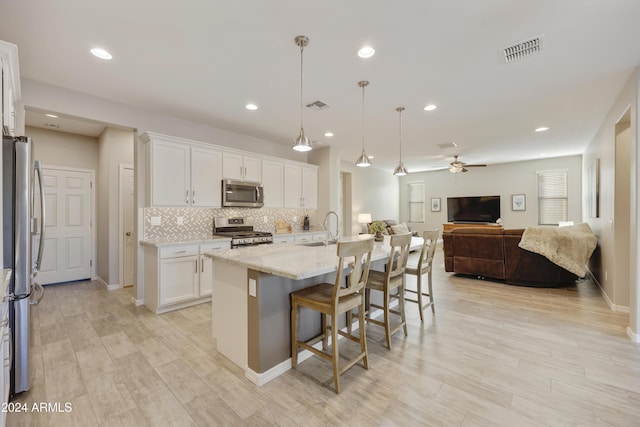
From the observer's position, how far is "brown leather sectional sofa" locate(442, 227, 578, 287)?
14.9 feet

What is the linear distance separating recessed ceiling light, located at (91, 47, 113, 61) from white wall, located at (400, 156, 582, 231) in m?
9.50

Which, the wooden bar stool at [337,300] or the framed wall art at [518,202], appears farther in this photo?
the framed wall art at [518,202]

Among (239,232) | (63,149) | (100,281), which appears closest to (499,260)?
(239,232)

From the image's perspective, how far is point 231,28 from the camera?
2193mm

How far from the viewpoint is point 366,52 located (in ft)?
8.20

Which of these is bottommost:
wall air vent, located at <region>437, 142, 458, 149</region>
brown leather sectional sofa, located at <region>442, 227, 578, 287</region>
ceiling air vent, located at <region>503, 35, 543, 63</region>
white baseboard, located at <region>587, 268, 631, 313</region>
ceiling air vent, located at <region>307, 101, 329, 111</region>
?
white baseboard, located at <region>587, 268, 631, 313</region>

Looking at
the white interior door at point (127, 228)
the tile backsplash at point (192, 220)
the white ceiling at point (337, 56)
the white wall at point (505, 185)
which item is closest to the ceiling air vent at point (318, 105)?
the white ceiling at point (337, 56)

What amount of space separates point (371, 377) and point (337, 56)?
9.01 ft

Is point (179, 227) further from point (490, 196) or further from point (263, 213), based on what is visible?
point (490, 196)

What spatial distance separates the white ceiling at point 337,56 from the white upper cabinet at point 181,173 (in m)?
0.52

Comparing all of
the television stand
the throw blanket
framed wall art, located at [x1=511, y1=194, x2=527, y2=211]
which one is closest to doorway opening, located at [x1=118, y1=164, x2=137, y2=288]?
the throw blanket

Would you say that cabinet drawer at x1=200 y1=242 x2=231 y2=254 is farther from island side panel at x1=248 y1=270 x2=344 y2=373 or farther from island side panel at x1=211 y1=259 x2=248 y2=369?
island side panel at x1=248 y1=270 x2=344 y2=373

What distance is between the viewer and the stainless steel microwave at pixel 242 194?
173 inches

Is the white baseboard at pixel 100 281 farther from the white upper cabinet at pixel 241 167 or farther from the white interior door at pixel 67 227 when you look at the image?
the white upper cabinet at pixel 241 167
